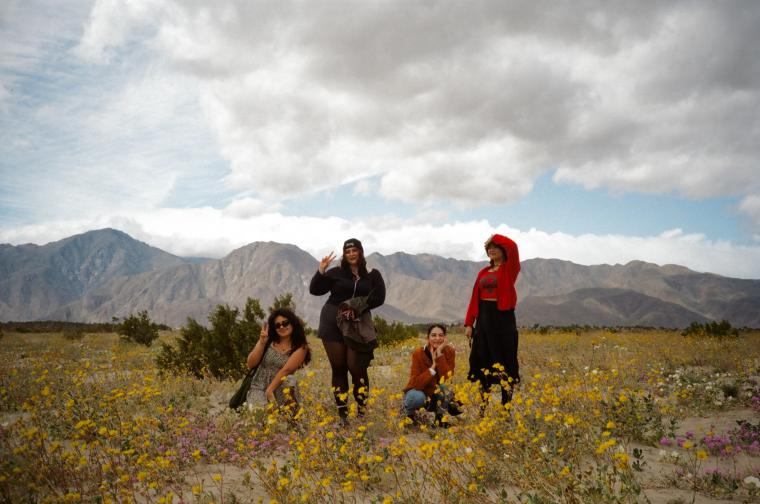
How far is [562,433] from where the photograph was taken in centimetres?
421

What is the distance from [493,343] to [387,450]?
91.5 inches

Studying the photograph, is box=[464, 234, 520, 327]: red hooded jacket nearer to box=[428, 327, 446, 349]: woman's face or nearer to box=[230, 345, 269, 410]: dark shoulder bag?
box=[428, 327, 446, 349]: woman's face

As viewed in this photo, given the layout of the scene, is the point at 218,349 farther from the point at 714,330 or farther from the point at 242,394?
the point at 714,330

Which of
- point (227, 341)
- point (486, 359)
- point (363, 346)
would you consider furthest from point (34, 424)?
point (486, 359)

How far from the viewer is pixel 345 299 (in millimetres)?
5777

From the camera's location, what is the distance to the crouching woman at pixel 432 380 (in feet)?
17.9

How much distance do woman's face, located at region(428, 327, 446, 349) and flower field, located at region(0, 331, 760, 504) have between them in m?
0.85

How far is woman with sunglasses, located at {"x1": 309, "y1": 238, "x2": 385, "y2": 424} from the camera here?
5621 mm

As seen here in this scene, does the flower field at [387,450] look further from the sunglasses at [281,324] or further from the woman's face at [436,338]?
the sunglasses at [281,324]

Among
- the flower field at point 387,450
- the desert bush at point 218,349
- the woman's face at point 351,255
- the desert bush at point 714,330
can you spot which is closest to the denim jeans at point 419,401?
the flower field at point 387,450

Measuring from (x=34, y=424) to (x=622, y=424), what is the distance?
673 centimetres

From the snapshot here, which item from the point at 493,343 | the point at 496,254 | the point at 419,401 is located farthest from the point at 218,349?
the point at 496,254

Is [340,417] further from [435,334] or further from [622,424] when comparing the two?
[622,424]

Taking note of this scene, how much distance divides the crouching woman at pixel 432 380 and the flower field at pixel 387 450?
0.24 meters
